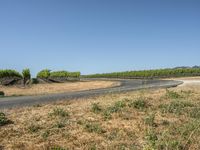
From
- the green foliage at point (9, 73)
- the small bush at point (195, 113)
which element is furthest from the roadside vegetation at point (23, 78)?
the small bush at point (195, 113)

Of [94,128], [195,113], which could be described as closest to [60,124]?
[94,128]

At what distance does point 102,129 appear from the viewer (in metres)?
9.80

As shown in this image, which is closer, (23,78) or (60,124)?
(60,124)

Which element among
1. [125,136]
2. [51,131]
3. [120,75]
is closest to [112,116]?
[125,136]

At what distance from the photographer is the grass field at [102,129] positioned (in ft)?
27.1

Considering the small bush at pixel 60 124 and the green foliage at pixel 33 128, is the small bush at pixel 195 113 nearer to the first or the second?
the small bush at pixel 60 124

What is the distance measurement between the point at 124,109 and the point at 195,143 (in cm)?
468

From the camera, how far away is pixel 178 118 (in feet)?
40.2

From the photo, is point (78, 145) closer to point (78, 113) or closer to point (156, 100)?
point (78, 113)

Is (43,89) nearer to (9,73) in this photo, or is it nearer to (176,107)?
(176,107)

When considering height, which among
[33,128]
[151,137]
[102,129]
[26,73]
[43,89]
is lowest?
[43,89]

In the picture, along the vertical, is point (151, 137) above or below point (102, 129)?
below

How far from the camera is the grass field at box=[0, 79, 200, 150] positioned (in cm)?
825

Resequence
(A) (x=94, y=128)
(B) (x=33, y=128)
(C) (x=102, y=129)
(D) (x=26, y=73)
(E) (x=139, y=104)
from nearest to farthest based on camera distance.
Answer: (B) (x=33, y=128), (A) (x=94, y=128), (C) (x=102, y=129), (E) (x=139, y=104), (D) (x=26, y=73)
